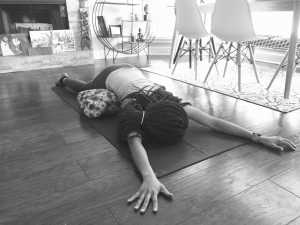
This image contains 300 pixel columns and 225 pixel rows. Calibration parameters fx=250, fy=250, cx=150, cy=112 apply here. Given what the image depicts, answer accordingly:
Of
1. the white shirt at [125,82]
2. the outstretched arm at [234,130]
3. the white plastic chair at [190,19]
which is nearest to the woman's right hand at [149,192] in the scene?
the outstretched arm at [234,130]

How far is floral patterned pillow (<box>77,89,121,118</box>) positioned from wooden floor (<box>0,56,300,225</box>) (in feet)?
0.31

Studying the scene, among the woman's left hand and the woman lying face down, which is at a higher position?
the woman lying face down

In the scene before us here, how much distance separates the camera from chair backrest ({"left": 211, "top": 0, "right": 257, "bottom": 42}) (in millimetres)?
2133

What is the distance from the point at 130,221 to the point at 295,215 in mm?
601

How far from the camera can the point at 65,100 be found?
222cm

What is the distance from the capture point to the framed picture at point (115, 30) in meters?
4.29

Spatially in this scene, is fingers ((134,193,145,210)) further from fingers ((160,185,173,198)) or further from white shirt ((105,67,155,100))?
white shirt ((105,67,155,100))

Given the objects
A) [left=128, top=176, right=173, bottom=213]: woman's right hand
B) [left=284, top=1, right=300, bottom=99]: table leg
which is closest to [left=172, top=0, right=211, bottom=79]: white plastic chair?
[left=284, top=1, right=300, bottom=99]: table leg

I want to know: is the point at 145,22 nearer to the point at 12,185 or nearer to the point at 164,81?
the point at 164,81

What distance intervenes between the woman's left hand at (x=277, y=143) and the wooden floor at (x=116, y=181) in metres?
0.04

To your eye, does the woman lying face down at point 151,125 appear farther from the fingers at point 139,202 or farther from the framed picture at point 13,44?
the framed picture at point 13,44

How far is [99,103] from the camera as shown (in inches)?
69.9

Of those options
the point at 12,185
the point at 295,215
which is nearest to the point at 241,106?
the point at 295,215

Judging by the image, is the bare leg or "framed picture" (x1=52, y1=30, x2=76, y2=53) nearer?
the bare leg
